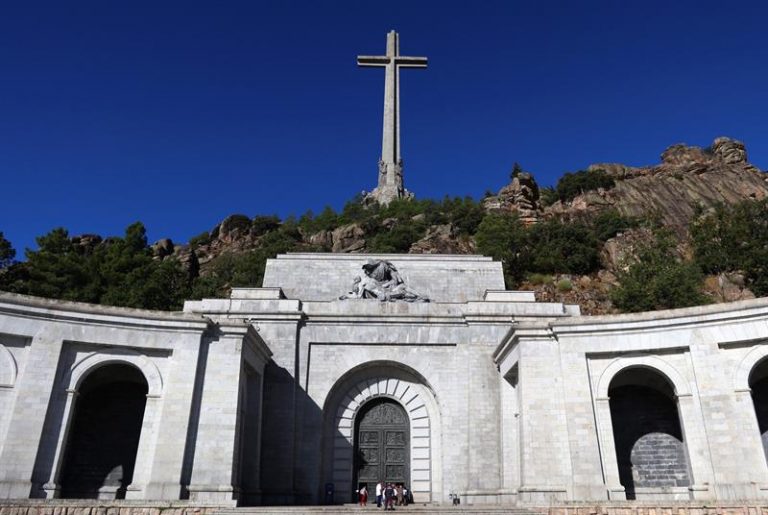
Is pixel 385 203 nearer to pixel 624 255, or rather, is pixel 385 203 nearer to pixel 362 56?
pixel 362 56

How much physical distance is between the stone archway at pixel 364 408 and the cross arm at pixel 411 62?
5674cm

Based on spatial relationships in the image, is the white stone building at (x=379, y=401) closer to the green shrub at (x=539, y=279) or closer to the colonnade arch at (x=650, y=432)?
the colonnade arch at (x=650, y=432)

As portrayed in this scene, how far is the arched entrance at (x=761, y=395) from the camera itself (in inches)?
757

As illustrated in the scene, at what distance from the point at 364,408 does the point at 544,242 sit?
128 feet

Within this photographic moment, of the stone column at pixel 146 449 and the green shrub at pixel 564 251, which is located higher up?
the green shrub at pixel 564 251

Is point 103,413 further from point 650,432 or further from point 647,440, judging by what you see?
point 650,432

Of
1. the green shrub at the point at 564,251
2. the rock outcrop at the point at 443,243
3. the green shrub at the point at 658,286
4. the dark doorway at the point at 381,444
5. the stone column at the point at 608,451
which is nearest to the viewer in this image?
the stone column at the point at 608,451

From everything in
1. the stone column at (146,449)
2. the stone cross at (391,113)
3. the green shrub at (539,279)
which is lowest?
the stone column at (146,449)

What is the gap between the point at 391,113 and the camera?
74.4 metres

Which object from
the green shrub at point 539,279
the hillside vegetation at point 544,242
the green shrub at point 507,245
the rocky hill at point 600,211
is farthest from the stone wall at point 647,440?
the green shrub at point 539,279

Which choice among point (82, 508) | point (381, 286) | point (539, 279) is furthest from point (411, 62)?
point (82, 508)

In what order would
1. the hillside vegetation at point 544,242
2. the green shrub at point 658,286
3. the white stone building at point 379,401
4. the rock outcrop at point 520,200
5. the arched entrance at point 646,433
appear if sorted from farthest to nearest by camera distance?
the rock outcrop at point 520,200
the green shrub at point 658,286
the hillside vegetation at point 544,242
the arched entrance at point 646,433
the white stone building at point 379,401

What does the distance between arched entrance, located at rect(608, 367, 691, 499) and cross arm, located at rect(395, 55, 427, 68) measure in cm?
5914

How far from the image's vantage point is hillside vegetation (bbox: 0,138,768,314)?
4141cm
